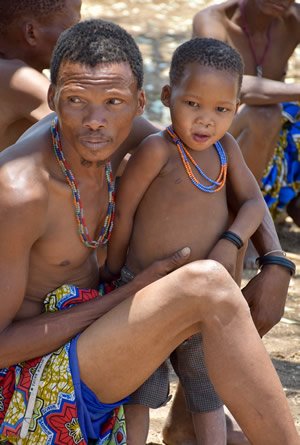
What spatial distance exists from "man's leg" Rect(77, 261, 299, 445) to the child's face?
0.52 m

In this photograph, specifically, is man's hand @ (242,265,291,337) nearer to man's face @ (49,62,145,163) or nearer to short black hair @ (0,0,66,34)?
man's face @ (49,62,145,163)

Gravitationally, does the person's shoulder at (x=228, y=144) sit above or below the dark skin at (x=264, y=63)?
above

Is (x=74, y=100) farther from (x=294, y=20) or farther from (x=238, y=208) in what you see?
(x=294, y=20)

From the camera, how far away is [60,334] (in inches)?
118

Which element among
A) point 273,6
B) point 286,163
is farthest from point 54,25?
point 286,163

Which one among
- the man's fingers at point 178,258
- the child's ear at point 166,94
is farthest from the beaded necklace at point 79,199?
the child's ear at point 166,94

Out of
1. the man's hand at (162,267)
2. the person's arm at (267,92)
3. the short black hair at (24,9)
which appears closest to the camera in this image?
the man's hand at (162,267)

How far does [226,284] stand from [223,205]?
0.52 meters

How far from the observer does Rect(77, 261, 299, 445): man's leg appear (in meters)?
2.90

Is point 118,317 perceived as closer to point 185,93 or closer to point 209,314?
point 209,314

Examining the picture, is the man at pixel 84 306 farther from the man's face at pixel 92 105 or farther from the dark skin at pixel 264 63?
the dark skin at pixel 264 63

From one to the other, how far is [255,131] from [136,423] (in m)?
2.91

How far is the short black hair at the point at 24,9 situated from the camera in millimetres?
4020

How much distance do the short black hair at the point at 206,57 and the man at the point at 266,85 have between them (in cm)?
247
